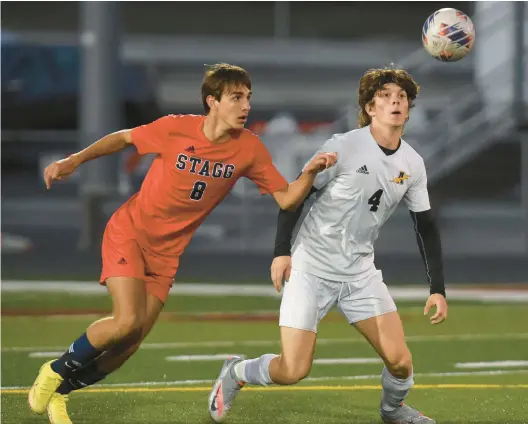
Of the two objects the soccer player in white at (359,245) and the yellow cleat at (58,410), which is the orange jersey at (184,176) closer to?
the soccer player in white at (359,245)

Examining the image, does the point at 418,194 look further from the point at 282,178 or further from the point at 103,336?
the point at 103,336

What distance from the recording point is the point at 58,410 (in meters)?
7.38

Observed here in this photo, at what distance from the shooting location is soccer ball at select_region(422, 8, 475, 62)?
8.14 metres

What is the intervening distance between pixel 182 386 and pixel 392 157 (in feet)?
8.53

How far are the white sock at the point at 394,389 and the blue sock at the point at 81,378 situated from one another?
1.68 metres

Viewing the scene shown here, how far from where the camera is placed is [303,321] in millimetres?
7301

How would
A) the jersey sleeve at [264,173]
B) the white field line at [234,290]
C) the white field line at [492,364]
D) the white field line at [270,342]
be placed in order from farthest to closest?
the white field line at [234,290]
the white field line at [270,342]
the white field line at [492,364]
the jersey sleeve at [264,173]

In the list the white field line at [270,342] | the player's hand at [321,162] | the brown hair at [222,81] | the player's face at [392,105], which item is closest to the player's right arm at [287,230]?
the player's hand at [321,162]

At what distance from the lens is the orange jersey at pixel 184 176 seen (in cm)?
748

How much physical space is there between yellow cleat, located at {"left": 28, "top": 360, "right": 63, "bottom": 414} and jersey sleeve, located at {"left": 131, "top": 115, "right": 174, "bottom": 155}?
1.41 metres

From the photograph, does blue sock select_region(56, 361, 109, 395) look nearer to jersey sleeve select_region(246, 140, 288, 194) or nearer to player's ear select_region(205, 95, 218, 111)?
jersey sleeve select_region(246, 140, 288, 194)

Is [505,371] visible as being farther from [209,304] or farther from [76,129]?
[76,129]

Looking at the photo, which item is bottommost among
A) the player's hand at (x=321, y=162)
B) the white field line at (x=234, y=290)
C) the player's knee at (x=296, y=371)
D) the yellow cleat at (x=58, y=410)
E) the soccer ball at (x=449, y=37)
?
Answer: the white field line at (x=234, y=290)

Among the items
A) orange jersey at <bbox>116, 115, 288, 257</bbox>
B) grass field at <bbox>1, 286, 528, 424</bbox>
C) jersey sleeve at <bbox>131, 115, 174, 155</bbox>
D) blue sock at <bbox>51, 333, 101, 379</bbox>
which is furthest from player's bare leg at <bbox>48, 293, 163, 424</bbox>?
jersey sleeve at <bbox>131, 115, 174, 155</bbox>
